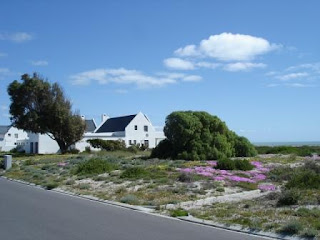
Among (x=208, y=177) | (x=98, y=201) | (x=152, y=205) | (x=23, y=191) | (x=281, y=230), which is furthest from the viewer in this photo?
(x=208, y=177)

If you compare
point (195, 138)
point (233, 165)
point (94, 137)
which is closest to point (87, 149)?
point (94, 137)

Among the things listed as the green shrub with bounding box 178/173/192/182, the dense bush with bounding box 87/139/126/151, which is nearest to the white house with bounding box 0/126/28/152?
the dense bush with bounding box 87/139/126/151

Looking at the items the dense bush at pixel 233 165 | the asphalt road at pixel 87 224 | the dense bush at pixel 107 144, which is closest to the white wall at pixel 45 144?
the dense bush at pixel 107 144

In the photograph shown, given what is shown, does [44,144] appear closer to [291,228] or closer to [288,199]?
[288,199]

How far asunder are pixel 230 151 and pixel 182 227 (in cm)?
2866

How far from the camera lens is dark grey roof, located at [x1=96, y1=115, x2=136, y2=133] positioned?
68438mm

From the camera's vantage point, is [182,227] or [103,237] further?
[182,227]

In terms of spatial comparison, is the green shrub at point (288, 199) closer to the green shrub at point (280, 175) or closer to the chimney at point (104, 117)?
the green shrub at point (280, 175)

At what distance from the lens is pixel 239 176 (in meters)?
21.7

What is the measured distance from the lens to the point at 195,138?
37062 millimetres

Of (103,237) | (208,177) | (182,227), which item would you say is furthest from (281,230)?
(208,177)

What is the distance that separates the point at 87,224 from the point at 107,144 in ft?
162

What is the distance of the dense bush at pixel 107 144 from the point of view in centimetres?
5919

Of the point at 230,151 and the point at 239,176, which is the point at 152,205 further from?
the point at 230,151
